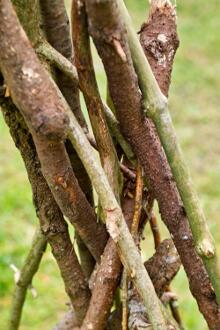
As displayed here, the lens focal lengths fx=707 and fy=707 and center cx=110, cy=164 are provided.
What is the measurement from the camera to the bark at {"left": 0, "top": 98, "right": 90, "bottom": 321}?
736mm

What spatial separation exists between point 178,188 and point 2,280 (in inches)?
57.4

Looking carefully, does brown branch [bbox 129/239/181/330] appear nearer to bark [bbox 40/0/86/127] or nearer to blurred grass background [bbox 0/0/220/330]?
bark [bbox 40/0/86/127]

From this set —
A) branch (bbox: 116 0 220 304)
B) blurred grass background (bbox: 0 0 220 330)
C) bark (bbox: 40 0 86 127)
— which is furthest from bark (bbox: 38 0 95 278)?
blurred grass background (bbox: 0 0 220 330)

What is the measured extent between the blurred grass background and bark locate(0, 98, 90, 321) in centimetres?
110

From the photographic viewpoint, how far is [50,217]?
79cm

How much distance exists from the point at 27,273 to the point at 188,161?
1936mm

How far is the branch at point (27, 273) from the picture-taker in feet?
3.19

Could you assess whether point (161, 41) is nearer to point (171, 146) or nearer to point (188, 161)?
point (171, 146)

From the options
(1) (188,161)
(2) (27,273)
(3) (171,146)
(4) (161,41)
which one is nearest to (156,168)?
(3) (171,146)

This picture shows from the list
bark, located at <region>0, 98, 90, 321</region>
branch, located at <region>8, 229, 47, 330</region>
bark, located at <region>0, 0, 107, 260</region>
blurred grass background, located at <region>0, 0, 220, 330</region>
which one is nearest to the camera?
bark, located at <region>0, 0, 107, 260</region>

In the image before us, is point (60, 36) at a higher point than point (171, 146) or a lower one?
higher

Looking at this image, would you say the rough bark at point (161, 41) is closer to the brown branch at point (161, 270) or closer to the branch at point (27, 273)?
the brown branch at point (161, 270)

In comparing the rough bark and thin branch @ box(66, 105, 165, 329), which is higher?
the rough bark

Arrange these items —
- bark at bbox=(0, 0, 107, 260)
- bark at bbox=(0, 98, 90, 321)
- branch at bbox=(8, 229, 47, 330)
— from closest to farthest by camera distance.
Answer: bark at bbox=(0, 0, 107, 260) → bark at bbox=(0, 98, 90, 321) → branch at bbox=(8, 229, 47, 330)
